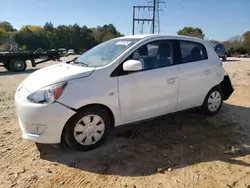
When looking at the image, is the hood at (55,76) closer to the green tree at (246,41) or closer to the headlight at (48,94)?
the headlight at (48,94)

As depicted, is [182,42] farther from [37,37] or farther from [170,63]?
[37,37]

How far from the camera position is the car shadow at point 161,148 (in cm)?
321

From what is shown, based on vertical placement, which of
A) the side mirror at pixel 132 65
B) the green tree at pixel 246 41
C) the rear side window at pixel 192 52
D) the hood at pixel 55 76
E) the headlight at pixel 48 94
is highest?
the green tree at pixel 246 41

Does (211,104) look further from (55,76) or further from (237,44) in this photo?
(237,44)

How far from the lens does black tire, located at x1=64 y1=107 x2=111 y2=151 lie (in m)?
3.30

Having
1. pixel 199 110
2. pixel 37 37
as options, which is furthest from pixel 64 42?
pixel 199 110

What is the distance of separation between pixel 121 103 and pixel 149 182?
124 cm

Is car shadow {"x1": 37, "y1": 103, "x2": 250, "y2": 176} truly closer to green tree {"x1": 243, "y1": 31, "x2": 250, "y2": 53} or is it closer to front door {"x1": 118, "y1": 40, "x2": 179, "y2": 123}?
front door {"x1": 118, "y1": 40, "x2": 179, "y2": 123}

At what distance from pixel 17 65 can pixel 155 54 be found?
1289cm

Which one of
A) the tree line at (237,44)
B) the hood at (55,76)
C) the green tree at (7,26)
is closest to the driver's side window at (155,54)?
the hood at (55,76)

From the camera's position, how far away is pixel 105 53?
403cm

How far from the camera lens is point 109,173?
3.04 metres

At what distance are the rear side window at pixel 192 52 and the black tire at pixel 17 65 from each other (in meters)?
12.9

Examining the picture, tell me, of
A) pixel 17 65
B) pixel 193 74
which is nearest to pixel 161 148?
pixel 193 74
